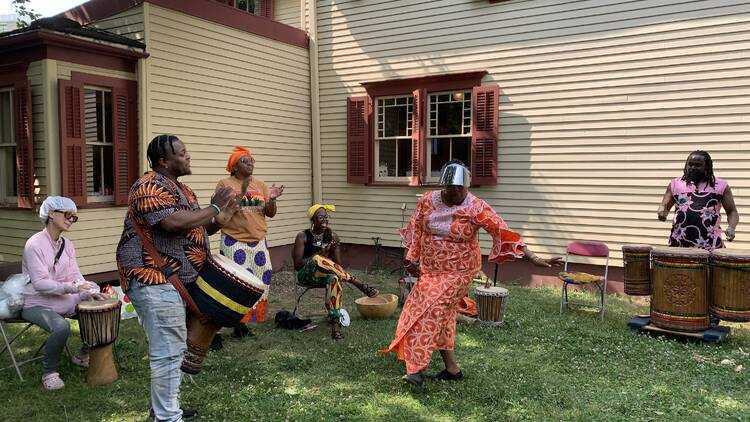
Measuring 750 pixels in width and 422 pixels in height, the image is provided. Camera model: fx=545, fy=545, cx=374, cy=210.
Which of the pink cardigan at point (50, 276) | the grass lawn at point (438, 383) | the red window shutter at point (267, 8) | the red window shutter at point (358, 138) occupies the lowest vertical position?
the grass lawn at point (438, 383)

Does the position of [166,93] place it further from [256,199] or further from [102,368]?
[102,368]

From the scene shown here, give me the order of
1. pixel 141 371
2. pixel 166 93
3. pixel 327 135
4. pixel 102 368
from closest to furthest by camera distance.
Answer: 1. pixel 102 368
2. pixel 141 371
3. pixel 166 93
4. pixel 327 135

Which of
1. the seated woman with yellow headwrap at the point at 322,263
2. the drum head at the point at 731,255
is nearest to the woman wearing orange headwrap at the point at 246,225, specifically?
the seated woman with yellow headwrap at the point at 322,263

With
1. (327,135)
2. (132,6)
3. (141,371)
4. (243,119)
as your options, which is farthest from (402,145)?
(141,371)

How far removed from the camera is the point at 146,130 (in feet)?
24.3

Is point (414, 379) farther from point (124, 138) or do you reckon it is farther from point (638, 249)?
point (124, 138)

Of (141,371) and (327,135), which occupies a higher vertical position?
(327,135)

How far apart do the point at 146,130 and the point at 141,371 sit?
3837 millimetres

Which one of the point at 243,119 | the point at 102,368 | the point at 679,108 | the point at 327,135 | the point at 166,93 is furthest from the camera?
the point at 327,135

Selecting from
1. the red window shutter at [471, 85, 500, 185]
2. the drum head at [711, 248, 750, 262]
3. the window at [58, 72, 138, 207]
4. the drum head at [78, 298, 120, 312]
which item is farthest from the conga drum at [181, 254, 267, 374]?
the red window shutter at [471, 85, 500, 185]

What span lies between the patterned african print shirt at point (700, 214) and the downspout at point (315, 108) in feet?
20.3

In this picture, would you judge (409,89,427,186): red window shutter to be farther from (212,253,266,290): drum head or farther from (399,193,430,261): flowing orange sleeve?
(212,253,266,290): drum head

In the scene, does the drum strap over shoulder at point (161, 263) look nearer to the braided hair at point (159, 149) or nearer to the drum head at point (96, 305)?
the braided hair at point (159, 149)

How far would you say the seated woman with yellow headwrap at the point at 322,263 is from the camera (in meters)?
5.70
